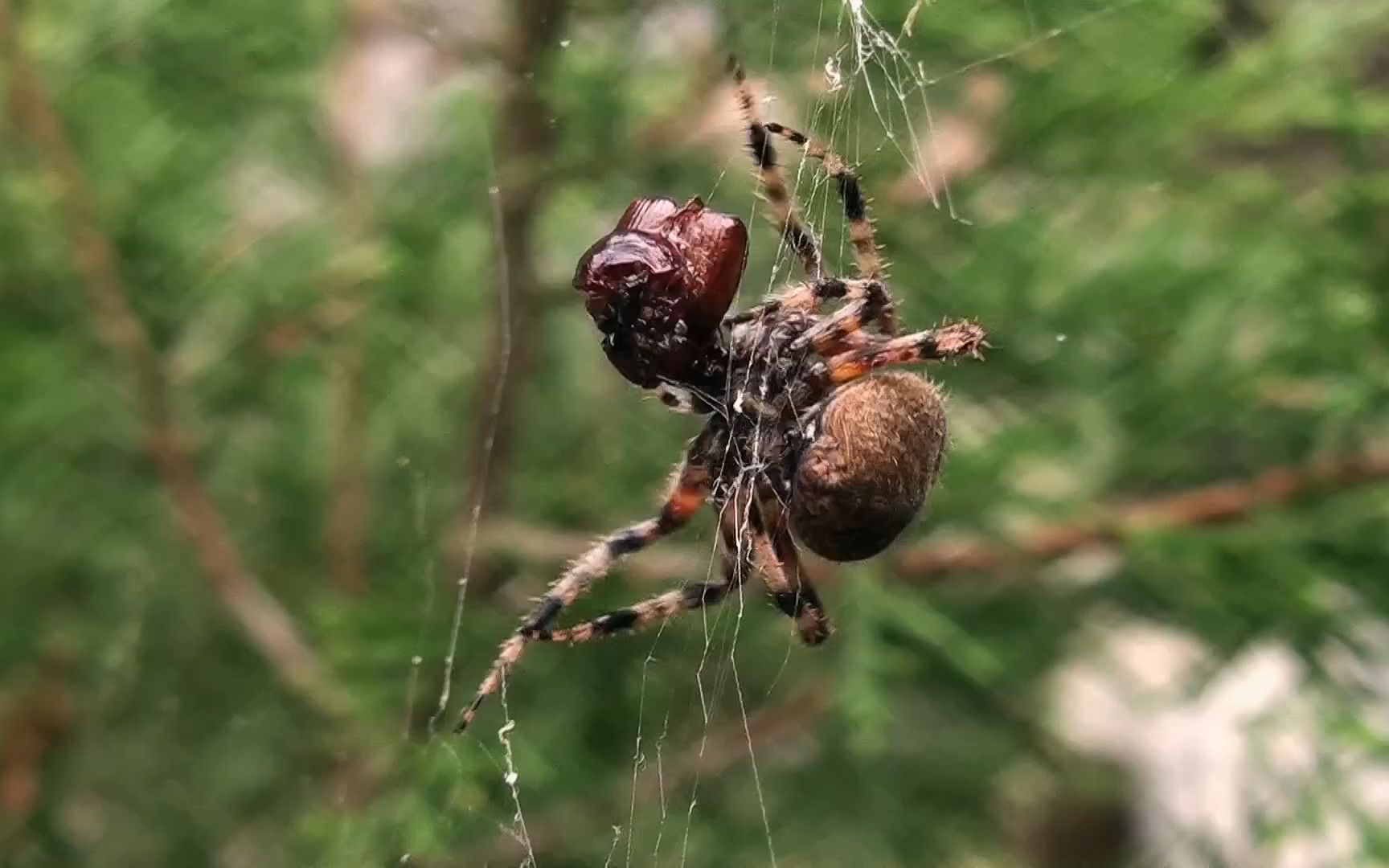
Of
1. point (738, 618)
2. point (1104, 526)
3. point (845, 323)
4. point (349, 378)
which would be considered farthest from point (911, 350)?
point (349, 378)

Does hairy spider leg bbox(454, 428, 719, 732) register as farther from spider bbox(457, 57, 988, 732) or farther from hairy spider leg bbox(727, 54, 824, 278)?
hairy spider leg bbox(727, 54, 824, 278)

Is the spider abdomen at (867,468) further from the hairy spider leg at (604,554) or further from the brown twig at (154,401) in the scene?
the brown twig at (154,401)

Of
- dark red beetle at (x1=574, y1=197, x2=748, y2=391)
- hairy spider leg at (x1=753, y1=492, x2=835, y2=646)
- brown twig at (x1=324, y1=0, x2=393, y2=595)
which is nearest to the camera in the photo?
dark red beetle at (x1=574, y1=197, x2=748, y2=391)

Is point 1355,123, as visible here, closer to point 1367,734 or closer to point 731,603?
point 1367,734

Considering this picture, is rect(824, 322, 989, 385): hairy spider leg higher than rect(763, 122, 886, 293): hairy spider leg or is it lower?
lower

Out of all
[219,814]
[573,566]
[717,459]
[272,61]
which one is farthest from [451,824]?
[272,61]

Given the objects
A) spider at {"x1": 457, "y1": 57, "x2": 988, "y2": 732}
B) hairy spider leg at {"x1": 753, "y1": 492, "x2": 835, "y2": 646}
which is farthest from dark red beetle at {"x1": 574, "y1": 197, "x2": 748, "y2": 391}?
hairy spider leg at {"x1": 753, "y1": 492, "x2": 835, "y2": 646}
